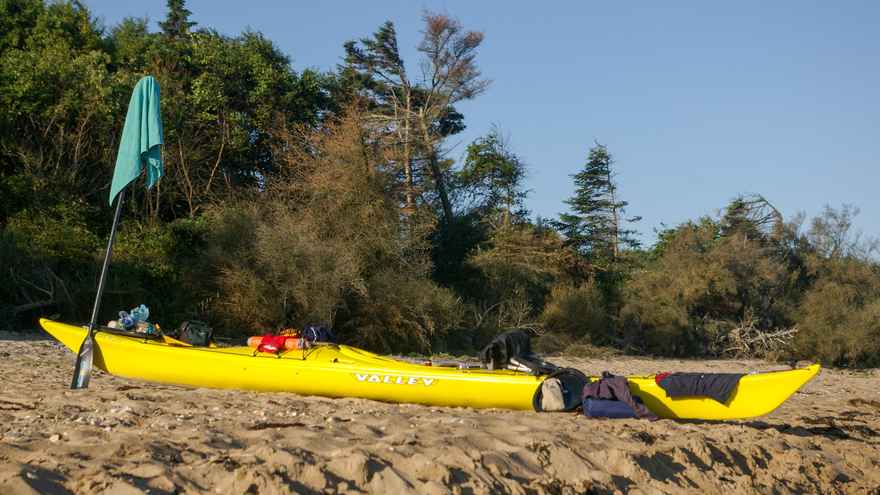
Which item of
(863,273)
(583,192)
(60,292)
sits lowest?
(60,292)

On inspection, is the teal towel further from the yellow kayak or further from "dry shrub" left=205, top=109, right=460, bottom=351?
"dry shrub" left=205, top=109, right=460, bottom=351

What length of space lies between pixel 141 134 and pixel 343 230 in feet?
27.7

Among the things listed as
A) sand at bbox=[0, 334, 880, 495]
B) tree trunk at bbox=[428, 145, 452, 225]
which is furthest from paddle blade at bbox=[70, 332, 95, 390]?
tree trunk at bbox=[428, 145, 452, 225]

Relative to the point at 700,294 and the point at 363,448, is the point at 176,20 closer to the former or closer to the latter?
the point at 700,294

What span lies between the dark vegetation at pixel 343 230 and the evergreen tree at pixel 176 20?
0.19ft

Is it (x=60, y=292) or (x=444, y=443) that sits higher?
(x=60, y=292)

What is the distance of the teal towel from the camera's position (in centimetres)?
832

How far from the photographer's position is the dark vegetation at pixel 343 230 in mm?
14852

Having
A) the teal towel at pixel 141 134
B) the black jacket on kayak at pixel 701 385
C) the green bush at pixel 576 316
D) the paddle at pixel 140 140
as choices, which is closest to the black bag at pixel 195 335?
the paddle at pixel 140 140

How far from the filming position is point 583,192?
90.3 ft

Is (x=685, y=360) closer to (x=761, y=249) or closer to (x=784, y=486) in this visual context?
(x=761, y=249)

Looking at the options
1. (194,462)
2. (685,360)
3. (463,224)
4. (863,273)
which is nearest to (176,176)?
(463,224)

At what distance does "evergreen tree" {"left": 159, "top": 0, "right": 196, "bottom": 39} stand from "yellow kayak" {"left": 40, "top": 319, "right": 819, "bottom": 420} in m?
16.4

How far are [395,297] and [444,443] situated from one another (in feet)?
33.7
